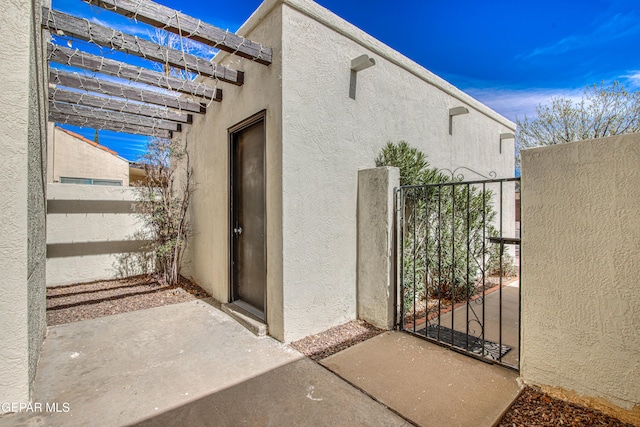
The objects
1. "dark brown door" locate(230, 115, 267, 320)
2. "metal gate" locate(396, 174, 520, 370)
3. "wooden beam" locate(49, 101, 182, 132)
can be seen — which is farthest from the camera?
"wooden beam" locate(49, 101, 182, 132)

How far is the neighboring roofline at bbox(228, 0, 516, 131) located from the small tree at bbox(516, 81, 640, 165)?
7765mm

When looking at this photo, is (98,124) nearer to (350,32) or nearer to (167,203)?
(167,203)

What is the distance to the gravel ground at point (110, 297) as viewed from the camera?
4.47m

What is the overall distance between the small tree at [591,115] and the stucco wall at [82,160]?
20.0 metres

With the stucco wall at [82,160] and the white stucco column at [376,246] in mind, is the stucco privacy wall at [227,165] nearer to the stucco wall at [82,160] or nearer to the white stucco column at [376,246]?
the white stucco column at [376,246]

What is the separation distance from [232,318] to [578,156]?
4.32m

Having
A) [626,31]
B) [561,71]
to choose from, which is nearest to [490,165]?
[626,31]

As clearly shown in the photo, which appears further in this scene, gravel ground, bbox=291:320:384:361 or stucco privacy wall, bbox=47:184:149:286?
stucco privacy wall, bbox=47:184:149:286

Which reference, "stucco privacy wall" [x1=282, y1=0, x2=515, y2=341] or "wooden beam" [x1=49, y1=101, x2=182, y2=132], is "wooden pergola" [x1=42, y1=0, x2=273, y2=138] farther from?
"stucco privacy wall" [x1=282, y1=0, x2=515, y2=341]

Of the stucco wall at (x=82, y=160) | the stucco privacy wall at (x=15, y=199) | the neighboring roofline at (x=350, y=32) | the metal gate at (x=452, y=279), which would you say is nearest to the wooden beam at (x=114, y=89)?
the neighboring roofline at (x=350, y=32)

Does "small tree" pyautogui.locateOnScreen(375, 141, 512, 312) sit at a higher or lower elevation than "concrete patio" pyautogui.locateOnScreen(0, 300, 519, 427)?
higher

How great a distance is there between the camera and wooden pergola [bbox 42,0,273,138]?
296 cm

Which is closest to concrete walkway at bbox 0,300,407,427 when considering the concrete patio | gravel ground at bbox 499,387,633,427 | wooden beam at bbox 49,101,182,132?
the concrete patio

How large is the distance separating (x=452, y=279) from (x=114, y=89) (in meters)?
5.66
